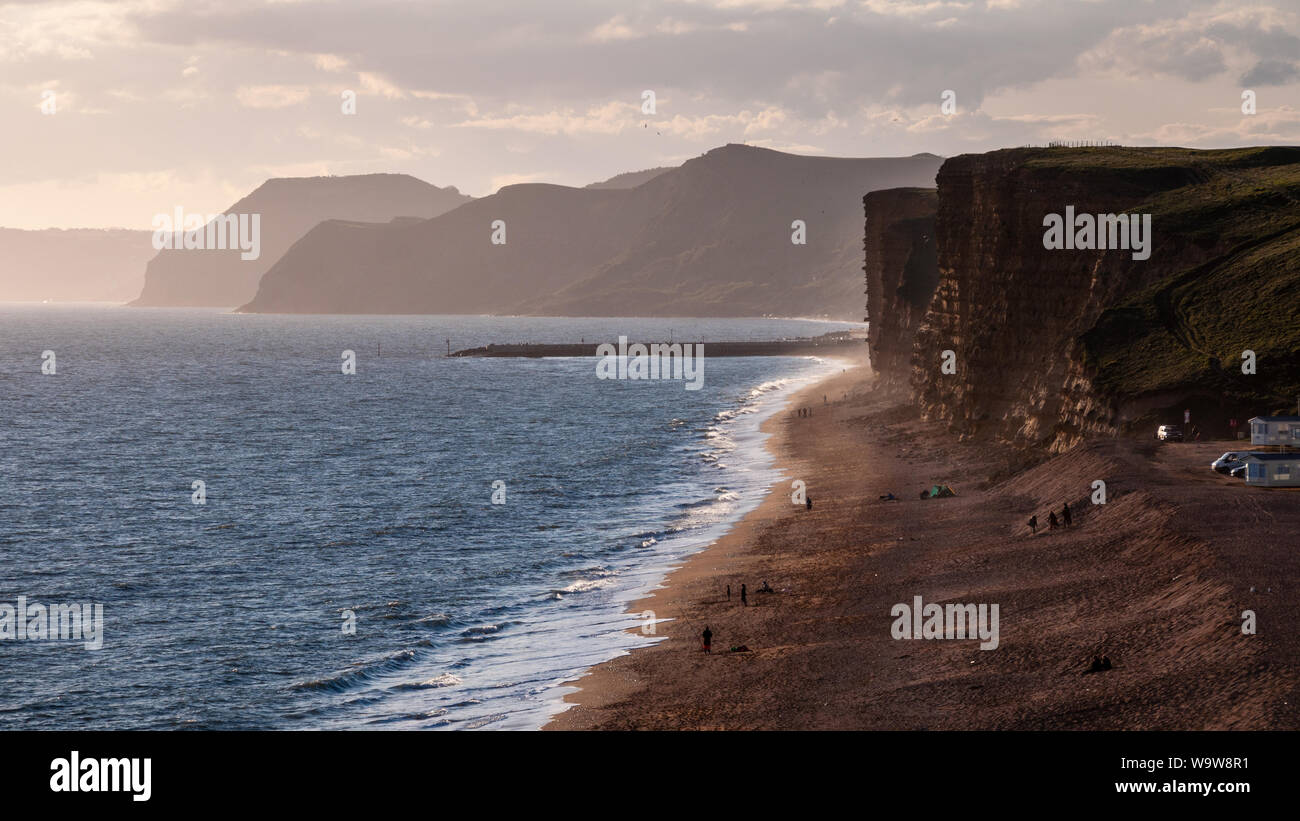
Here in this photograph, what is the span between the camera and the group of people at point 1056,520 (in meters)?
58.6

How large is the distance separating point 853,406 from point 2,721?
114 m

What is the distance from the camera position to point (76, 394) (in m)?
189

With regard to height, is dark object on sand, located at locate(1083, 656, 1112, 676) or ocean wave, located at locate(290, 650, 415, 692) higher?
dark object on sand, located at locate(1083, 656, 1112, 676)

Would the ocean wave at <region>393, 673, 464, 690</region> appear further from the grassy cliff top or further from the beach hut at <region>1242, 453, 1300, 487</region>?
the grassy cliff top

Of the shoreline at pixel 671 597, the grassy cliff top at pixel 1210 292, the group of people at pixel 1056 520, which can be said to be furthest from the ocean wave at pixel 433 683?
the grassy cliff top at pixel 1210 292

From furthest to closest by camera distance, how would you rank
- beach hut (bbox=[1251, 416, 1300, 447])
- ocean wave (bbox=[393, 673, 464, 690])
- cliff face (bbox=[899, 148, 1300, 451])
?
cliff face (bbox=[899, 148, 1300, 451])
beach hut (bbox=[1251, 416, 1300, 447])
ocean wave (bbox=[393, 673, 464, 690])

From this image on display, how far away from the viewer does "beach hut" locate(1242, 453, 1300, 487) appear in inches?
2258

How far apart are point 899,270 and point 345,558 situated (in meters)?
112

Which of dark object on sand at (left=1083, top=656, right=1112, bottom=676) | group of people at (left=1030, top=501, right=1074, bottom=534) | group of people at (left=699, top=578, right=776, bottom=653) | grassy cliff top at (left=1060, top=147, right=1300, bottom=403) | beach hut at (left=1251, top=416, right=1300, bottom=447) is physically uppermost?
grassy cliff top at (left=1060, top=147, right=1300, bottom=403)

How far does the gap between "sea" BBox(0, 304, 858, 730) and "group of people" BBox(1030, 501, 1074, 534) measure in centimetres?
1890

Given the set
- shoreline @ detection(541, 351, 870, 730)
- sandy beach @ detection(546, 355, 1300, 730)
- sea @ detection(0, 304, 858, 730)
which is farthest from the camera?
sea @ detection(0, 304, 858, 730)

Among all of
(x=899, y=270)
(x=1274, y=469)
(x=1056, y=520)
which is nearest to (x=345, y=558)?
(x=1056, y=520)

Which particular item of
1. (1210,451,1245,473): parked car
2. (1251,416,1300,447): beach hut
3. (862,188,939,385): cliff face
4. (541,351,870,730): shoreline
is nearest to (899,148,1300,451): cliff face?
(1251,416,1300,447): beach hut
